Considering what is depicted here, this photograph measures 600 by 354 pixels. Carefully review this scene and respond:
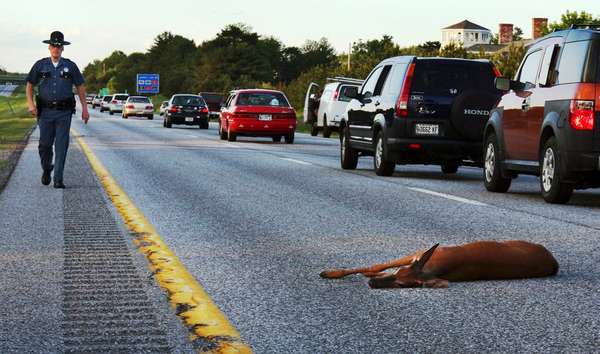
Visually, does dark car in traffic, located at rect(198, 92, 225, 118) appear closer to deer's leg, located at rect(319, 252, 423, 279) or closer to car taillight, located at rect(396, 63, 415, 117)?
car taillight, located at rect(396, 63, 415, 117)

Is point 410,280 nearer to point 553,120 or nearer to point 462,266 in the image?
point 462,266

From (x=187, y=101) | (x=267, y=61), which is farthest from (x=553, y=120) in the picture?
(x=267, y=61)

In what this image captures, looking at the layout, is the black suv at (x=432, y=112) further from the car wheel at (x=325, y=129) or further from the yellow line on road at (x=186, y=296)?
the car wheel at (x=325, y=129)

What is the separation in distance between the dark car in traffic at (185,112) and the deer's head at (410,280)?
137ft

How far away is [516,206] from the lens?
1232 cm

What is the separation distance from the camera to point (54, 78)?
13961 millimetres

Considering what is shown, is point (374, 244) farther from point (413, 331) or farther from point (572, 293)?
point (413, 331)

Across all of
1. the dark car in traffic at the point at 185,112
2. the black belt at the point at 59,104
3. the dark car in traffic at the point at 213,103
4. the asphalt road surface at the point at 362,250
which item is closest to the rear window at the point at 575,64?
the asphalt road surface at the point at 362,250

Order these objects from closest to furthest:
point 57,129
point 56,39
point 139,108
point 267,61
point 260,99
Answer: point 56,39 < point 57,129 < point 260,99 < point 139,108 < point 267,61

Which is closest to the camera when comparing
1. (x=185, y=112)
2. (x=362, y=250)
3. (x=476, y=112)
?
(x=362, y=250)

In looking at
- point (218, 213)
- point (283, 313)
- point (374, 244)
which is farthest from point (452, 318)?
point (218, 213)

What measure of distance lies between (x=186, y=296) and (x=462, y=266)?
172cm

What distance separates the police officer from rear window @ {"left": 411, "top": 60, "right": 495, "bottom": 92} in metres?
5.25

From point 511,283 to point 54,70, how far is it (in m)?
8.50
